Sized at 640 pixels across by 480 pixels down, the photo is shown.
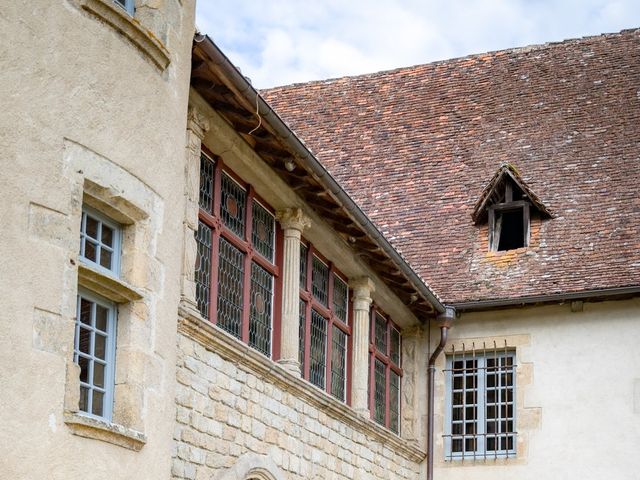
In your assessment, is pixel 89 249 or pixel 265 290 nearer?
pixel 89 249

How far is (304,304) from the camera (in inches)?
508

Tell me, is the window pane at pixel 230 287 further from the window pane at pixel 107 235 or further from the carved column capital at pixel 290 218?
the window pane at pixel 107 235

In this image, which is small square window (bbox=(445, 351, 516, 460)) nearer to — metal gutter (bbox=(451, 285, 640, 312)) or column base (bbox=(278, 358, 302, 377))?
metal gutter (bbox=(451, 285, 640, 312))

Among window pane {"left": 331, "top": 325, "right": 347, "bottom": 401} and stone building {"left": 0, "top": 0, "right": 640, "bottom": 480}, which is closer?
stone building {"left": 0, "top": 0, "right": 640, "bottom": 480}

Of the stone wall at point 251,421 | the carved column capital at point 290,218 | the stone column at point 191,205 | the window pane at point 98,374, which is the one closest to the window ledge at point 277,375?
the stone wall at point 251,421

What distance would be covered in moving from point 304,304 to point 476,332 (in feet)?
12.9

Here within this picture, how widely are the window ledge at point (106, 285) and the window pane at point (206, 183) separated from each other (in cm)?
211

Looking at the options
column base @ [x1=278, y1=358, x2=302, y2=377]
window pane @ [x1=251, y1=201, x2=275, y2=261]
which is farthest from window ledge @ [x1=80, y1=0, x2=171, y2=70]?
column base @ [x1=278, y1=358, x2=302, y2=377]

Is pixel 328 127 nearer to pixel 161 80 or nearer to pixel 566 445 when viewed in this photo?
pixel 566 445

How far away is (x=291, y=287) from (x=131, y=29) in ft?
12.9

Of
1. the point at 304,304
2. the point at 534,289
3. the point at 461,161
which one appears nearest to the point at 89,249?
the point at 304,304

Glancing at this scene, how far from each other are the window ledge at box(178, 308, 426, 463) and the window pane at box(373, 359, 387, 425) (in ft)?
0.93

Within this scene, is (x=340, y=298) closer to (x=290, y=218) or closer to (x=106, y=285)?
(x=290, y=218)

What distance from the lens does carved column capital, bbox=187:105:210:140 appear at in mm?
10391
